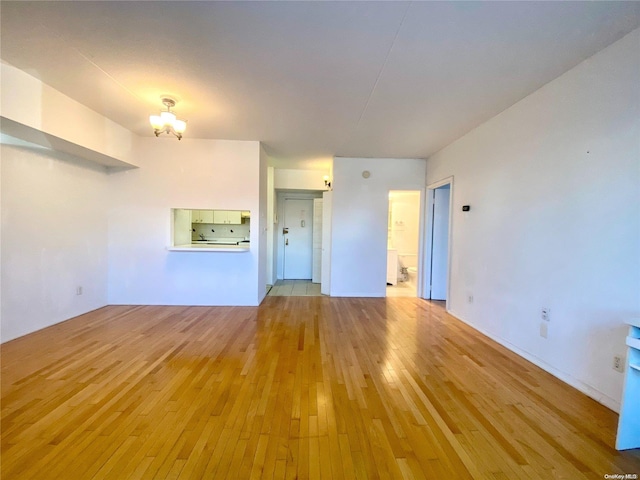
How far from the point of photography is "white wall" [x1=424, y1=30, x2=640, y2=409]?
1.86 meters

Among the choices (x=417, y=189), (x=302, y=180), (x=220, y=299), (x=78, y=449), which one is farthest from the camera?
(x=302, y=180)

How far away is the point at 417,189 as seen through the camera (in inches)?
203

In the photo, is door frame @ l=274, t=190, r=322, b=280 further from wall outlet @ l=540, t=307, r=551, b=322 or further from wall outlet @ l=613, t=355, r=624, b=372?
wall outlet @ l=613, t=355, r=624, b=372

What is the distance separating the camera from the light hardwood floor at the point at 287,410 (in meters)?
1.39

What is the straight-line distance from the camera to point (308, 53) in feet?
6.91

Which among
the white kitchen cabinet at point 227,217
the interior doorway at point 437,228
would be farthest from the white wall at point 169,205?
the interior doorway at point 437,228

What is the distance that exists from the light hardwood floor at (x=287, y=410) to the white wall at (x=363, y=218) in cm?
200

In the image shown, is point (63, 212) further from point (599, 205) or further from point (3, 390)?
point (599, 205)

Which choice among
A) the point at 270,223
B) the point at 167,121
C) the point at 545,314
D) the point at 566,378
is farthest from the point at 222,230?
the point at 566,378

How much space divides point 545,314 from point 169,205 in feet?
16.6

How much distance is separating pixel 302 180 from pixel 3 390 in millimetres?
5330

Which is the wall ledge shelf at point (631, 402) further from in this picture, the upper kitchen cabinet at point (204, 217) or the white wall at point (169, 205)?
the upper kitchen cabinet at point (204, 217)

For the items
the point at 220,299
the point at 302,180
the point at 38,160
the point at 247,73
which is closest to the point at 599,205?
the point at 247,73

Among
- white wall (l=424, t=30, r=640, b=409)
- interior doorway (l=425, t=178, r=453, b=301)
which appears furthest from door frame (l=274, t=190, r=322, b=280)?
white wall (l=424, t=30, r=640, b=409)
